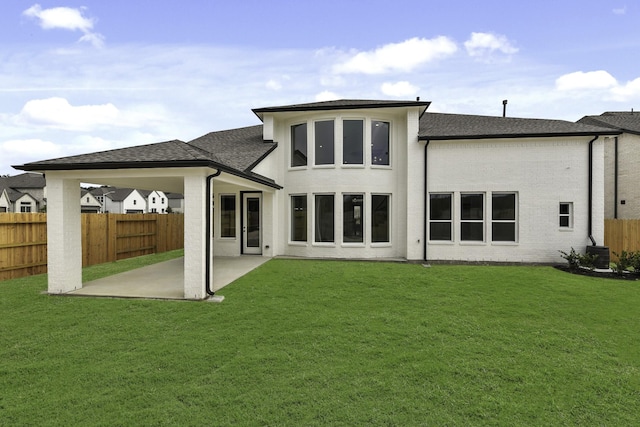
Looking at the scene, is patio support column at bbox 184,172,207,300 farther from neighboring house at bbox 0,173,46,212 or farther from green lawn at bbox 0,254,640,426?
neighboring house at bbox 0,173,46,212

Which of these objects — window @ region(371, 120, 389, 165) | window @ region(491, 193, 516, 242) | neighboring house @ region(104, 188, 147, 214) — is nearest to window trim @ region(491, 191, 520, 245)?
window @ region(491, 193, 516, 242)

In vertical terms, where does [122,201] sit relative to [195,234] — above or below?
above

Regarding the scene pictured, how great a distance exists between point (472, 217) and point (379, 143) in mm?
4731

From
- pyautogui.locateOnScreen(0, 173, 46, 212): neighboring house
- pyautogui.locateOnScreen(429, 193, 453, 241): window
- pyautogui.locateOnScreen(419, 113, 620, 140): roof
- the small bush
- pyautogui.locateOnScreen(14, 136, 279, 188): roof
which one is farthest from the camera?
pyautogui.locateOnScreen(0, 173, 46, 212): neighboring house

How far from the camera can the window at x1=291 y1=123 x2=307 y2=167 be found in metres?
13.2

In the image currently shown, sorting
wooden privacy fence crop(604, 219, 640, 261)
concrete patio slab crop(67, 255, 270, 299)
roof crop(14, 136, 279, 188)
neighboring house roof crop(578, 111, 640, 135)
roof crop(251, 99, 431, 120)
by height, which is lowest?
concrete patio slab crop(67, 255, 270, 299)

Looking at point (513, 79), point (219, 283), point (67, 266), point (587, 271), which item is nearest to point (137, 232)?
point (67, 266)

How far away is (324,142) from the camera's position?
1288cm

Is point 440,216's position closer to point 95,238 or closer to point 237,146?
point 237,146

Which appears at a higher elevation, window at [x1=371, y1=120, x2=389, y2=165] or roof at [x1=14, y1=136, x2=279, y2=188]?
window at [x1=371, y1=120, x2=389, y2=165]

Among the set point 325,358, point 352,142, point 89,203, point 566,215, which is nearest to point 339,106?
point 352,142

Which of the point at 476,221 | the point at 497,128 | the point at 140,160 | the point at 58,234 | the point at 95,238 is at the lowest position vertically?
the point at 95,238

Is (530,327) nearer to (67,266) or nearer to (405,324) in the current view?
(405,324)

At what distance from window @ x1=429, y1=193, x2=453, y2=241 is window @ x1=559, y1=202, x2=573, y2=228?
4061 mm
